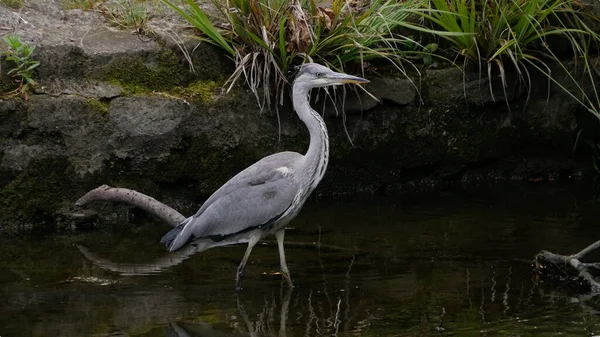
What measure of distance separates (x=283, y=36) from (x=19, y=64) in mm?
2047

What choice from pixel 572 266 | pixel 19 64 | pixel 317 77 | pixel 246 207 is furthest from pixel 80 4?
pixel 572 266

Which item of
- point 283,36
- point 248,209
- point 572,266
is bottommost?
point 572,266

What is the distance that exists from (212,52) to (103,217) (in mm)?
1640

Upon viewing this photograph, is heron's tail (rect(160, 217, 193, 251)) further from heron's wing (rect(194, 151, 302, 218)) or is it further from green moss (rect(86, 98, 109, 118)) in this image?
green moss (rect(86, 98, 109, 118))

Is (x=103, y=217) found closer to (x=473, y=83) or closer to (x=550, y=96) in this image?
(x=473, y=83)

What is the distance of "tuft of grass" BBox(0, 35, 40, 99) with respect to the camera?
7316 mm

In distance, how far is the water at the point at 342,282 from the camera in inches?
207

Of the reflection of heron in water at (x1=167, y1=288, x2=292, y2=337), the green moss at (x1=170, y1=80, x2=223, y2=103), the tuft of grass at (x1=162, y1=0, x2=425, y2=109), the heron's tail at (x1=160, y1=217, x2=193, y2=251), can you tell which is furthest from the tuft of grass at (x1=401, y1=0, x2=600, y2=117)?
the reflection of heron in water at (x1=167, y1=288, x2=292, y2=337)

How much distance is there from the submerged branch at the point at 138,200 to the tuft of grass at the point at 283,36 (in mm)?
1472

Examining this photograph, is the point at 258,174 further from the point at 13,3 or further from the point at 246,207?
the point at 13,3

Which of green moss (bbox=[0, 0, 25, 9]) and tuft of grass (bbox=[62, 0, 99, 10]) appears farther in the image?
tuft of grass (bbox=[62, 0, 99, 10])

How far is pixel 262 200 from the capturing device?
6.08 metres

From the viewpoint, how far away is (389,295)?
5785 mm

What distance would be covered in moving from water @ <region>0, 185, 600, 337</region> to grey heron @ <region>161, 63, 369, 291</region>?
0.27 m
